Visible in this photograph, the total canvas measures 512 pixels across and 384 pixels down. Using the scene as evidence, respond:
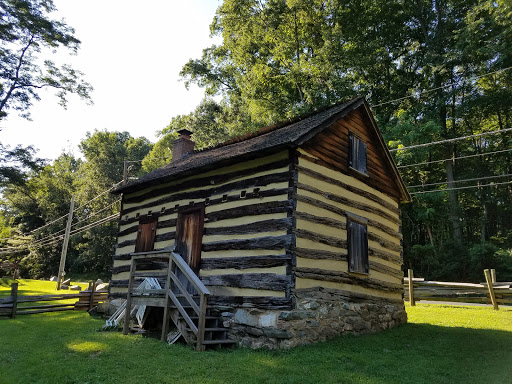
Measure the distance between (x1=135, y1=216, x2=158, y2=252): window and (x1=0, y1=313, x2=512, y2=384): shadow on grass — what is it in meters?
3.10

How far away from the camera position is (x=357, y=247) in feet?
33.1

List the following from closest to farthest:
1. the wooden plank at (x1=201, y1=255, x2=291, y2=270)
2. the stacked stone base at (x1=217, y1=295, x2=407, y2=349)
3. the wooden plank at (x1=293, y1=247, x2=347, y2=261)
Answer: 1. the stacked stone base at (x1=217, y1=295, x2=407, y2=349)
2. the wooden plank at (x1=201, y1=255, x2=291, y2=270)
3. the wooden plank at (x1=293, y1=247, x2=347, y2=261)

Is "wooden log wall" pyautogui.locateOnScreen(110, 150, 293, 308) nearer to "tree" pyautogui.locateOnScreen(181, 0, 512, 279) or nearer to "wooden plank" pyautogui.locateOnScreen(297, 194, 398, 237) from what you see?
"wooden plank" pyautogui.locateOnScreen(297, 194, 398, 237)

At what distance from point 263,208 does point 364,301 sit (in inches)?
159

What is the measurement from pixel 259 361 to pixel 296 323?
1336 millimetres

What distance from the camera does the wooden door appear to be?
979 centimetres

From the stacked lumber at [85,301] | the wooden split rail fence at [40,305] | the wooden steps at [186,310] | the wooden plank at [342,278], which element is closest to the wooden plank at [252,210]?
the wooden plank at [342,278]

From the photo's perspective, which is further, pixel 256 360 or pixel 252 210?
pixel 252 210

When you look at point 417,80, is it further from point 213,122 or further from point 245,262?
point 245,262

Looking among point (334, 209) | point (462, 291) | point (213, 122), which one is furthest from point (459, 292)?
point (213, 122)

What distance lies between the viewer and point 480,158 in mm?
28422

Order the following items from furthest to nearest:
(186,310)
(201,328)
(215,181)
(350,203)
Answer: (350,203) < (215,181) < (186,310) < (201,328)

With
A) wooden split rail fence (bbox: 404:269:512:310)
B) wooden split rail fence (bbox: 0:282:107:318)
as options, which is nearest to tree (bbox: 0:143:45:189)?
wooden split rail fence (bbox: 0:282:107:318)

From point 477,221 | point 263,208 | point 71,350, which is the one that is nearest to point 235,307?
point 263,208
